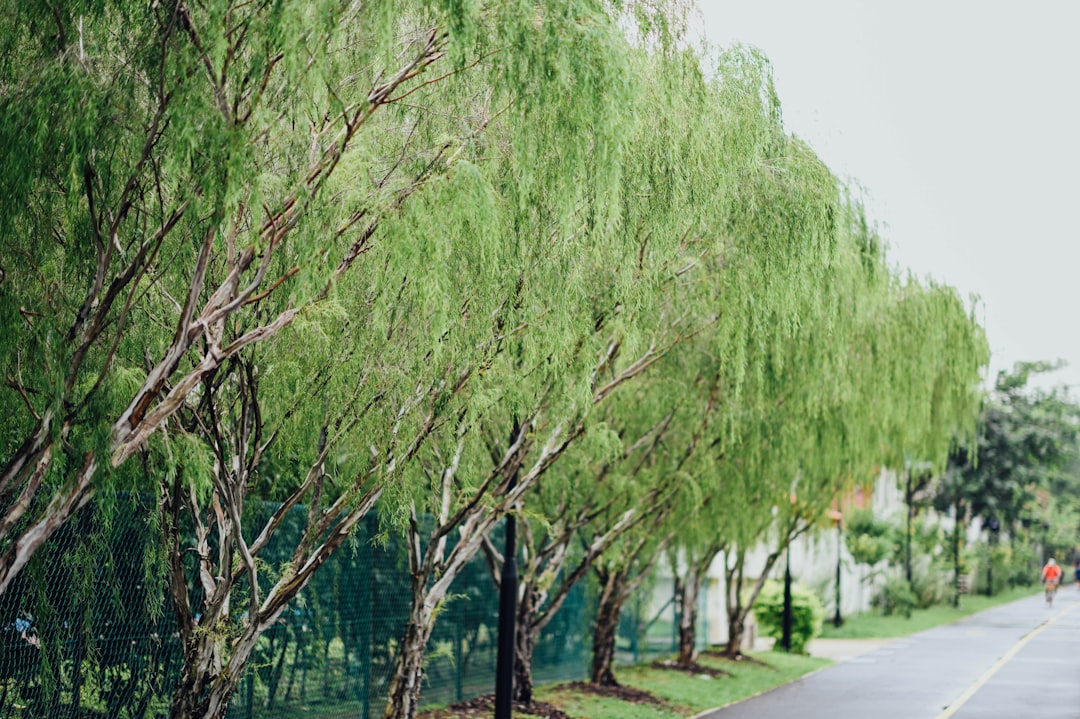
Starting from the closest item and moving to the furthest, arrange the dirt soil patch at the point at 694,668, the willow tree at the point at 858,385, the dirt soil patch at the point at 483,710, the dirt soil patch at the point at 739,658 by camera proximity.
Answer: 1. the willow tree at the point at 858,385
2. the dirt soil patch at the point at 483,710
3. the dirt soil patch at the point at 694,668
4. the dirt soil patch at the point at 739,658

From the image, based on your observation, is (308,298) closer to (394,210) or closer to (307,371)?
(394,210)

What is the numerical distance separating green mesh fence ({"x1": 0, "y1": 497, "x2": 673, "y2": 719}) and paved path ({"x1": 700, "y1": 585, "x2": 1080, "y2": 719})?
3619 mm

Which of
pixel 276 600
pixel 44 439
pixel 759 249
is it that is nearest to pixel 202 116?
pixel 44 439

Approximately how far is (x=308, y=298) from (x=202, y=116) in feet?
3.99

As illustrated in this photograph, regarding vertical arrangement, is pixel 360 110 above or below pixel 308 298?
above

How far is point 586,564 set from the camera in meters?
18.3

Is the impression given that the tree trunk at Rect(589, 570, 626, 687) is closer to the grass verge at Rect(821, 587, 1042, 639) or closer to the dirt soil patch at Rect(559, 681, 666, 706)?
the dirt soil patch at Rect(559, 681, 666, 706)

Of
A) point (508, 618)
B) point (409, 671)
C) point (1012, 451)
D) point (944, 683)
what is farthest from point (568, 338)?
point (1012, 451)

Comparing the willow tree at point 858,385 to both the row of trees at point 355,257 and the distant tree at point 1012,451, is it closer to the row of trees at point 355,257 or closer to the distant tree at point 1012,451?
the row of trees at point 355,257

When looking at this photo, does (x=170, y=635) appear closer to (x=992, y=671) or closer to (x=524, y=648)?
(x=524, y=648)

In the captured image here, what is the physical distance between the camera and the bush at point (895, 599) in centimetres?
4306

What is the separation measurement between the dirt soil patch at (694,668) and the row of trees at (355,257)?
9.46 m

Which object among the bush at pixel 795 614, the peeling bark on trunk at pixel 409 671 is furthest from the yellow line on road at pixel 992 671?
the peeling bark on trunk at pixel 409 671

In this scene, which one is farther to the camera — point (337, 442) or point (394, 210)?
point (337, 442)
